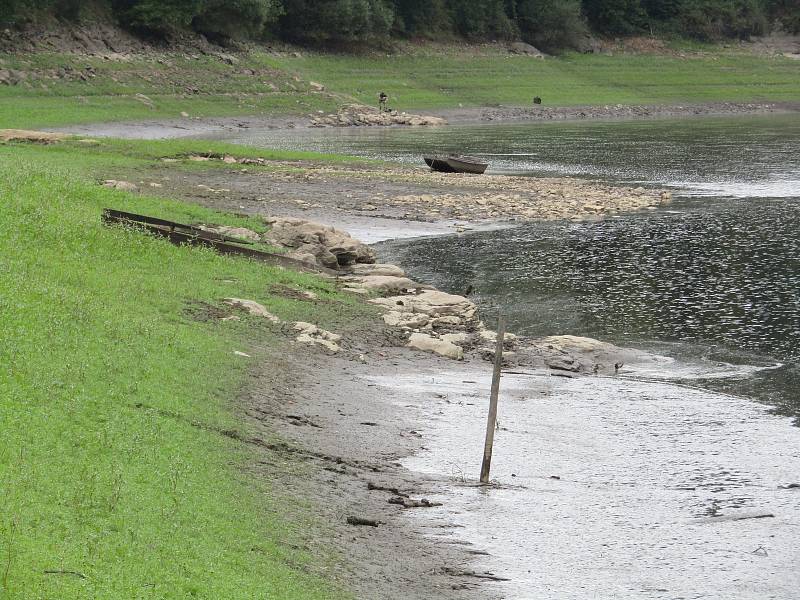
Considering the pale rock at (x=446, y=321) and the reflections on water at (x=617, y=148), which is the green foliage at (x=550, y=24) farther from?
the pale rock at (x=446, y=321)

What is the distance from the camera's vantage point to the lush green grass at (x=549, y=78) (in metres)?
96.1

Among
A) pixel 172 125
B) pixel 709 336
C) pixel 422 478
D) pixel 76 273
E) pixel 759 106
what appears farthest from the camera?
pixel 759 106

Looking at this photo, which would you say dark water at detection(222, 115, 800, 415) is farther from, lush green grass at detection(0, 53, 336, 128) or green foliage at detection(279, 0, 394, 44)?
green foliage at detection(279, 0, 394, 44)

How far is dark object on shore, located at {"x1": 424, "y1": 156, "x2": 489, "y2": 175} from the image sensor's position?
53.2 meters

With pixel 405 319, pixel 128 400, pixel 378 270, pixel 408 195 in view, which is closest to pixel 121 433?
pixel 128 400

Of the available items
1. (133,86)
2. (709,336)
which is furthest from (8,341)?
(133,86)

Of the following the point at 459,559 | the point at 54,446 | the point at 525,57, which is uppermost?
the point at 525,57

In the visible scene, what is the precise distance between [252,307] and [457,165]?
104ft

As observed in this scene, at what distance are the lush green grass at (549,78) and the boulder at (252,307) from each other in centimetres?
7082

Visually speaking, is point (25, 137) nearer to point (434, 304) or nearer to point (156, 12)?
point (434, 304)

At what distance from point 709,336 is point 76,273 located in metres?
13.4

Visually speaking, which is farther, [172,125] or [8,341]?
[172,125]

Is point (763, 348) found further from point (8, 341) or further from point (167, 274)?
point (8, 341)

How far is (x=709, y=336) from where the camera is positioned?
2556cm
